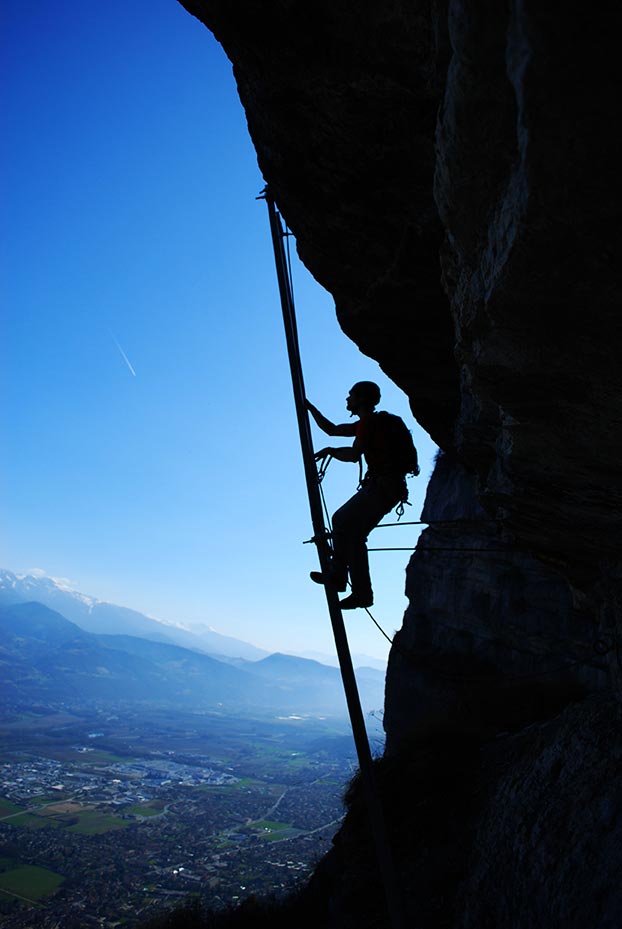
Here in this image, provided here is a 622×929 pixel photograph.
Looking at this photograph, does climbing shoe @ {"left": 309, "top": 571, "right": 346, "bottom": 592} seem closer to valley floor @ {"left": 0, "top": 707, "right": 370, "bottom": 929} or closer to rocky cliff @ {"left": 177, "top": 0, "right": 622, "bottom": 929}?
rocky cliff @ {"left": 177, "top": 0, "right": 622, "bottom": 929}

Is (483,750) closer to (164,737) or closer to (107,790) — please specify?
(107,790)

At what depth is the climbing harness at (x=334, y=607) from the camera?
5359 millimetres

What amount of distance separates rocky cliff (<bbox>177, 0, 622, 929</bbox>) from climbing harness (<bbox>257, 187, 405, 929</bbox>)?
5.01ft

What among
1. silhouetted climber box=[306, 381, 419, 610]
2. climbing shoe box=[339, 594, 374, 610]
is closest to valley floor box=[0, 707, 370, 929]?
climbing shoe box=[339, 594, 374, 610]

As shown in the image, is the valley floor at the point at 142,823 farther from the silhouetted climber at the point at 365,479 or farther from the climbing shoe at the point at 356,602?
the silhouetted climber at the point at 365,479

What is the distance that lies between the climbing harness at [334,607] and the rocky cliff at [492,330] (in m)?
1.53

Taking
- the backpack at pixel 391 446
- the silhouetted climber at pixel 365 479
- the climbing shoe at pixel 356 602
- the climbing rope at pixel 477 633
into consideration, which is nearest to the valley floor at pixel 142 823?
the climbing rope at pixel 477 633

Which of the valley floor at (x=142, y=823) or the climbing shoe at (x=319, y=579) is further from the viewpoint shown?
the valley floor at (x=142, y=823)

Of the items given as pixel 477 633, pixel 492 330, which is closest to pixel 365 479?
pixel 492 330

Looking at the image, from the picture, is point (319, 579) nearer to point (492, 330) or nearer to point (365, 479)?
point (365, 479)

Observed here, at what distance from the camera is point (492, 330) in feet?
14.3

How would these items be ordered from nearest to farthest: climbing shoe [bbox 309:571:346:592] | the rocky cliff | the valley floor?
the rocky cliff, climbing shoe [bbox 309:571:346:592], the valley floor

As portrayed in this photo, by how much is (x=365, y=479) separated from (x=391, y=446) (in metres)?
0.49

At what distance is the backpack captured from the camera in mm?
6941
